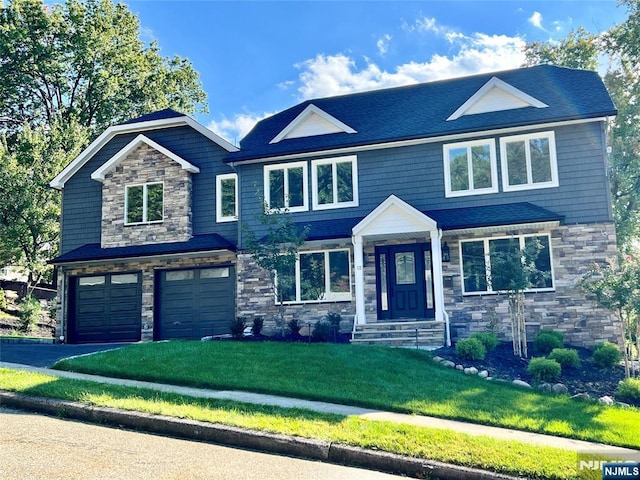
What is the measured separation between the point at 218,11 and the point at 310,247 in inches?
284

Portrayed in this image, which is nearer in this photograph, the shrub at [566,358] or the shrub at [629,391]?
the shrub at [629,391]

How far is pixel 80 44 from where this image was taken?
30.8m

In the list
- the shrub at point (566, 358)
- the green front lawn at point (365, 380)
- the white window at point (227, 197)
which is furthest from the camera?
the white window at point (227, 197)

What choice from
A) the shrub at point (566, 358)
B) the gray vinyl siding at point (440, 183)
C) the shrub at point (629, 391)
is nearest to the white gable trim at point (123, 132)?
the gray vinyl siding at point (440, 183)

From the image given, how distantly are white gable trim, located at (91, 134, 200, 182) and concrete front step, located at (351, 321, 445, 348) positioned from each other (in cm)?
770

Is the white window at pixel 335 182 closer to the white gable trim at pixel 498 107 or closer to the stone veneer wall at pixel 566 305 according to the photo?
the white gable trim at pixel 498 107

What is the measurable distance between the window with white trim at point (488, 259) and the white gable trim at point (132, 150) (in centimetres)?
888

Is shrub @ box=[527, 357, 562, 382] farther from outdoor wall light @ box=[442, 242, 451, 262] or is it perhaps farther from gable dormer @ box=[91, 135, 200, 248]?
gable dormer @ box=[91, 135, 200, 248]

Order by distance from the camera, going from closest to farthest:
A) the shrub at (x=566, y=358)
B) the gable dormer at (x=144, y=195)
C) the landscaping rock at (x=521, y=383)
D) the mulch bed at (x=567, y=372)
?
1. the landscaping rock at (x=521, y=383)
2. the mulch bed at (x=567, y=372)
3. the shrub at (x=566, y=358)
4. the gable dormer at (x=144, y=195)

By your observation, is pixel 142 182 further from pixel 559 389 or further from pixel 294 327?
pixel 559 389

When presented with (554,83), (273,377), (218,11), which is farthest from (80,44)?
(273,377)

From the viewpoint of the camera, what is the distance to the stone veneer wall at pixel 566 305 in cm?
1509

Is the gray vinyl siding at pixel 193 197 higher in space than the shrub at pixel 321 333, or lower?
higher

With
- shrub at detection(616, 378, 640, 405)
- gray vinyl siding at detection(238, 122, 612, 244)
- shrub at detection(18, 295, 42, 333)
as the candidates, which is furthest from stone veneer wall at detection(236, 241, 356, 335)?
shrub at detection(18, 295, 42, 333)
